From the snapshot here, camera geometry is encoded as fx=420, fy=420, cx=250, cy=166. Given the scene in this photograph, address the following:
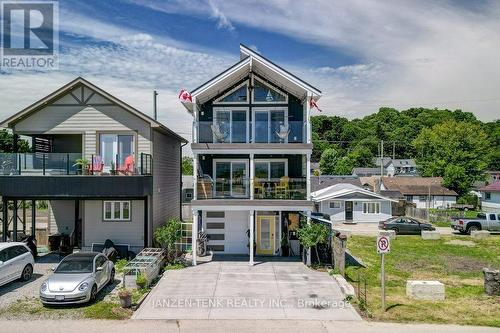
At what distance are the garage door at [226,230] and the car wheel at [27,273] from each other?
852 centimetres

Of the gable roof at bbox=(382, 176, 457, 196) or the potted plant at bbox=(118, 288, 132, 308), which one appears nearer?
the potted plant at bbox=(118, 288, 132, 308)

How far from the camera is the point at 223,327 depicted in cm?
1229

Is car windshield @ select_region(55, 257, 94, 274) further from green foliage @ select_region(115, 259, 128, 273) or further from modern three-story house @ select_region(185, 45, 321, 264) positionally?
modern three-story house @ select_region(185, 45, 321, 264)

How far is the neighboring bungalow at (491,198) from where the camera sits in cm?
5141

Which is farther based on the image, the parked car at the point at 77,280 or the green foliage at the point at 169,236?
the green foliage at the point at 169,236

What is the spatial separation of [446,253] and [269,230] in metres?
10.8

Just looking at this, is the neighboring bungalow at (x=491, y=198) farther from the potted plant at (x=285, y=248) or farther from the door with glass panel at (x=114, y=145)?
the door with glass panel at (x=114, y=145)

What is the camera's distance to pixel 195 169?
67.4ft

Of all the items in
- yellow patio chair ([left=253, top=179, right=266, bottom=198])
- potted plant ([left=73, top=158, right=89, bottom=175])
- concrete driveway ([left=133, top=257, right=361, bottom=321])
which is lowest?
concrete driveway ([left=133, top=257, right=361, bottom=321])

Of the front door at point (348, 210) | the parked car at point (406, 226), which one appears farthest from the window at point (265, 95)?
the front door at point (348, 210)

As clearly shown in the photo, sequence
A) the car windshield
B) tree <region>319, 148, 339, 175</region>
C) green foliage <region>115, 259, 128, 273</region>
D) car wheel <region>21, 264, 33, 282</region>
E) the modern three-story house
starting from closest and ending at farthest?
the car windshield
car wheel <region>21, 264, 33, 282</region>
green foliage <region>115, 259, 128, 273</region>
the modern three-story house
tree <region>319, 148, 339, 175</region>

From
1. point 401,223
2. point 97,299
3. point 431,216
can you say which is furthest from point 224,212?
point 431,216

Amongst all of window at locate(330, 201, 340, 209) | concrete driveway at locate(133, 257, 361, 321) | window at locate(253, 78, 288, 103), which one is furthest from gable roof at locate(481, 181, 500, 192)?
concrete driveway at locate(133, 257, 361, 321)

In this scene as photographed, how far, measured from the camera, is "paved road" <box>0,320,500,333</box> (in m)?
12.0
